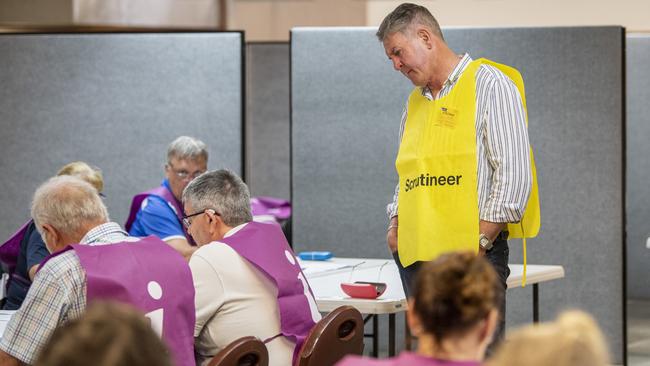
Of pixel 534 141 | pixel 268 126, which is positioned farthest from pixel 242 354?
pixel 268 126

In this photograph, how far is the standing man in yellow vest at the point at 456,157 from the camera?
270cm

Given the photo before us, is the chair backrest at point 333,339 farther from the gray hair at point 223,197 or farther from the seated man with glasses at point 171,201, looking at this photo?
the seated man with glasses at point 171,201

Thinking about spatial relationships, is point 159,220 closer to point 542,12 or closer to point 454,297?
point 542,12

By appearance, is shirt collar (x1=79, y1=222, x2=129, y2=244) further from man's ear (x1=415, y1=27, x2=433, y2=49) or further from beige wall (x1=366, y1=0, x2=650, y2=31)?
beige wall (x1=366, y1=0, x2=650, y2=31)

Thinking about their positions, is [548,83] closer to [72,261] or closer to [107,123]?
[107,123]

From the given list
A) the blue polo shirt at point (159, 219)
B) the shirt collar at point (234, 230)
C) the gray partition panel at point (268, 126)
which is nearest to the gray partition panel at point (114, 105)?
the gray partition panel at point (268, 126)

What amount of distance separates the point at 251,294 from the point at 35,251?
4.41 feet

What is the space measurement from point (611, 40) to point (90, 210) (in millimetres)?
3345

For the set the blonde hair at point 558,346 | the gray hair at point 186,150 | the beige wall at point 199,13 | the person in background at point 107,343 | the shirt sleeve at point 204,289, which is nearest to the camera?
the person in background at point 107,343

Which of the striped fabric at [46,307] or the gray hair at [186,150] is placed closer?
the striped fabric at [46,307]

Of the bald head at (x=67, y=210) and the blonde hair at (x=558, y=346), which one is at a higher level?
the bald head at (x=67, y=210)

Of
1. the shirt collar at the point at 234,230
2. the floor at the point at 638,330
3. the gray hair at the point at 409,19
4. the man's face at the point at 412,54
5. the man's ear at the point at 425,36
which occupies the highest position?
the gray hair at the point at 409,19

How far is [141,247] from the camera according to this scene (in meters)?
2.43

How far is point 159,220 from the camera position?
4551 mm
